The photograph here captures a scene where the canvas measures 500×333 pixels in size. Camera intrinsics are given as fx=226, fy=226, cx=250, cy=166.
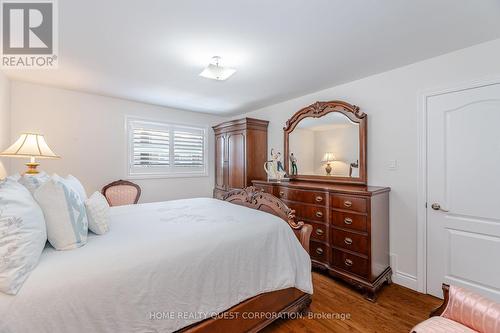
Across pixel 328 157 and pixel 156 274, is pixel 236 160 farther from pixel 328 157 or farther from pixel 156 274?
pixel 156 274

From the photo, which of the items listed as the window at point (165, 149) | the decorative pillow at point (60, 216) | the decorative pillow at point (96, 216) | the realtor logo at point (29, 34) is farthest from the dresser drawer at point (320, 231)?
the realtor logo at point (29, 34)

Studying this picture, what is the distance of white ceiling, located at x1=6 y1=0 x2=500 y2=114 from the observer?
158 cm

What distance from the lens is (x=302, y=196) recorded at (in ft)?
9.60

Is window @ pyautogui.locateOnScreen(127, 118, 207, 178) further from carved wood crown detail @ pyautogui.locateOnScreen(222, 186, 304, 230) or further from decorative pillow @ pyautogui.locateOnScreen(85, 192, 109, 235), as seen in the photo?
decorative pillow @ pyautogui.locateOnScreen(85, 192, 109, 235)

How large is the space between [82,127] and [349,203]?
12.7 feet

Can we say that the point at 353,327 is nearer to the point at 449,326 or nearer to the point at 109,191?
the point at 449,326

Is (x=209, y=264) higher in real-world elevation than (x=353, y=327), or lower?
higher

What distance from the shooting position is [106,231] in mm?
1594

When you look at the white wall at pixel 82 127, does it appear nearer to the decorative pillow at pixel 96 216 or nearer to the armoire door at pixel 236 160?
the armoire door at pixel 236 160

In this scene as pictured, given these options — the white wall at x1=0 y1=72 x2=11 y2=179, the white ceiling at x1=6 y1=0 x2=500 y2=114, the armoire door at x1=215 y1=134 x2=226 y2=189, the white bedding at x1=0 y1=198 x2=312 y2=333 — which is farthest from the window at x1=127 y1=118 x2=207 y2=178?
the white bedding at x1=0 y1=198 x2=312 y2=333

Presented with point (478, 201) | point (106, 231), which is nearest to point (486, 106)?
point (478, 201)

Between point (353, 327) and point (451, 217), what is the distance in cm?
143

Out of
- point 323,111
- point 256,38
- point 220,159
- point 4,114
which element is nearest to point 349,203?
point 323,111

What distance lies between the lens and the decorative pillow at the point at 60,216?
49.4 inches
